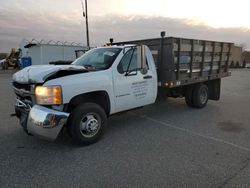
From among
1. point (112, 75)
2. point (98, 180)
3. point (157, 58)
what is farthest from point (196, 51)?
point (98, 180)

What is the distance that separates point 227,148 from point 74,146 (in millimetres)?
2932

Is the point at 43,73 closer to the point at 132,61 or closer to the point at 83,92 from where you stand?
the point at 83,92

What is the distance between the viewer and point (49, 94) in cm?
386

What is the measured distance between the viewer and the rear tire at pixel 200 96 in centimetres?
741

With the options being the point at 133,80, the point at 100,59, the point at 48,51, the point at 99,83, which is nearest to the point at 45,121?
the point at 99,83

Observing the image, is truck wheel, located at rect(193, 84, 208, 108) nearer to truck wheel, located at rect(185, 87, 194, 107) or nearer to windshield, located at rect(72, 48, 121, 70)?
truck wheel, located at rect(185, 87, 194, 107)

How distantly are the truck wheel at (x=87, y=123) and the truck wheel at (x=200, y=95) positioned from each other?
3.92 meters

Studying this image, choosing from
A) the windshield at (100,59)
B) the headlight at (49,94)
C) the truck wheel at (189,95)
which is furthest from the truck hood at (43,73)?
the truck wheel at (189,95)

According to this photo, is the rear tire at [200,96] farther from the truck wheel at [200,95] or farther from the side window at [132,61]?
the side window at [132,61]

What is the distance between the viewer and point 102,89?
4.56m

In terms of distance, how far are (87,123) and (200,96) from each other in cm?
457

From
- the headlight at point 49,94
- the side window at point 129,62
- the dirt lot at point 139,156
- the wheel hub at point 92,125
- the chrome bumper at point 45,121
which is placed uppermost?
the side window at point 129,62

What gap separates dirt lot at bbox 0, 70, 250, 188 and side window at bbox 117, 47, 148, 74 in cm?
145

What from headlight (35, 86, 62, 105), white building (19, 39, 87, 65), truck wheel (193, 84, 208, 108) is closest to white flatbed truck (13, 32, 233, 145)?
headlight (35, 86, 62, 105)
